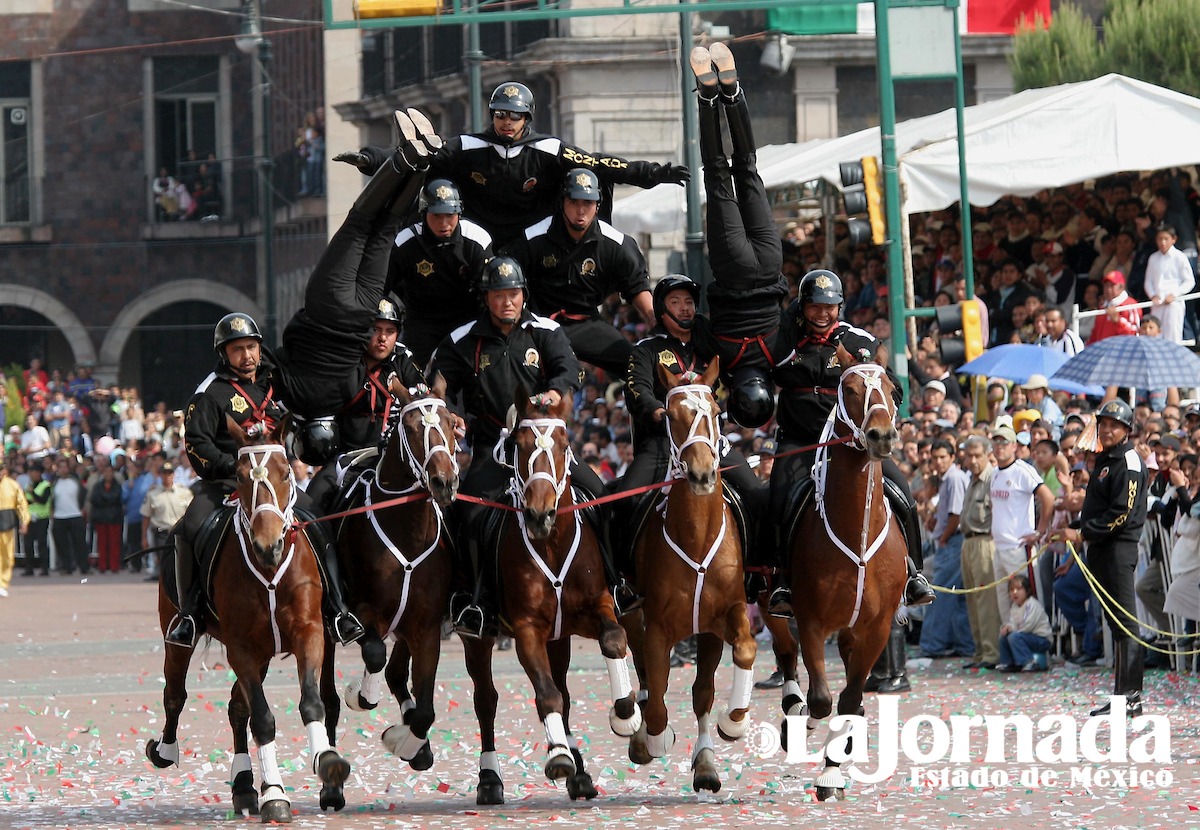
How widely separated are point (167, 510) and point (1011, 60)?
636 inches

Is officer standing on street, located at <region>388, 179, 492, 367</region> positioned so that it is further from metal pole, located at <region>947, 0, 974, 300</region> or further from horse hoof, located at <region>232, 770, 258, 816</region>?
metal pole, located at <region>947, 0, 974, 300</region>

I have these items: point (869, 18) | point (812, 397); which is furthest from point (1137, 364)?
point (869, 18)

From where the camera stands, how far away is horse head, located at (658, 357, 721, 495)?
12.2 metres

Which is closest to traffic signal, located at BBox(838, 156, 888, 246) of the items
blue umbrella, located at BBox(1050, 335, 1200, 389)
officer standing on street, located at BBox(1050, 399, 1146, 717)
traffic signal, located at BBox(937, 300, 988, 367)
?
traffic signal, located at BBox(937, 300, 988, 367)

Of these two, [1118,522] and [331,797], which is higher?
[1118,522]

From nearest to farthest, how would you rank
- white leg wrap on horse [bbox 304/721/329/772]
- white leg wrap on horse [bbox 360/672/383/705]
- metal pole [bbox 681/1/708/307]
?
white leg wrap on horse [bbox 304/721/329/772]
white leg wrap on horse [bbox 360/672/383/705]
metal pole [bbox 681/1/708/307]

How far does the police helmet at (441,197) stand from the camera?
47.1 ft

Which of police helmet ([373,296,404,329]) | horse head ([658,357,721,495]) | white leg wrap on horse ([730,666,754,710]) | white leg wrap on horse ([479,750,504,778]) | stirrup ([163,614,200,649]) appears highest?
police helmet ([373,296,404,329])

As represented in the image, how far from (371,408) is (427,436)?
171 centimetres

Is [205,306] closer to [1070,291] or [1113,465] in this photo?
[1070,291]

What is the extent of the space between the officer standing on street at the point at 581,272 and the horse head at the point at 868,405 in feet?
6.57

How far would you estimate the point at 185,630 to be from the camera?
1335cm

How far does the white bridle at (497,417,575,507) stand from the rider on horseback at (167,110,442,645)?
53.9 inches

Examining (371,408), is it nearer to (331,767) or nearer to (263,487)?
(263,487)
